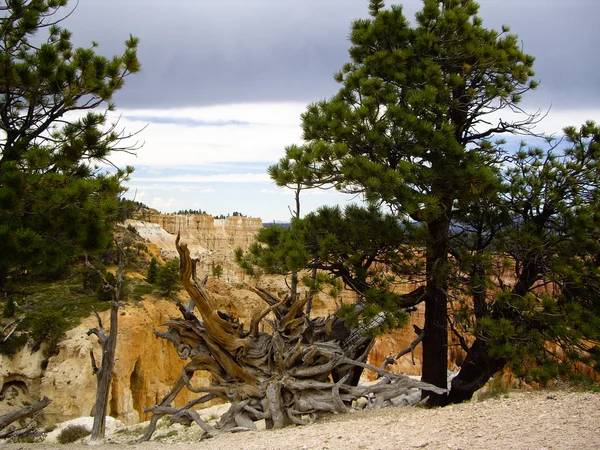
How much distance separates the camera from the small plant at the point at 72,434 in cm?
1568

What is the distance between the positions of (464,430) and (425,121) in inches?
172

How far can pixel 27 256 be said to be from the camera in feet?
21.3

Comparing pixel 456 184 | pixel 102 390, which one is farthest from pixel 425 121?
pixel 102 390

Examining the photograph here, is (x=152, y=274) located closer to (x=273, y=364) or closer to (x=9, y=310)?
(x=9, y=310)

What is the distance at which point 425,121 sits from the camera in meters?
7.86

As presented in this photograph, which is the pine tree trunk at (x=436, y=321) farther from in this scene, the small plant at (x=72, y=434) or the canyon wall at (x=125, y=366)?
the small plant at (x=72, y=434)

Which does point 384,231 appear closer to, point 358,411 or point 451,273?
point 451,273

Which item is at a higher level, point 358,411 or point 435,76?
point 435,76

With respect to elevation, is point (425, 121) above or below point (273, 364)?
above

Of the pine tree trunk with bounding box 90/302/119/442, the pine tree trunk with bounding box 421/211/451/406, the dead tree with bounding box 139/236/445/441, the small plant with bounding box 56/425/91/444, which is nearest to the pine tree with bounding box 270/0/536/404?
the pine tree trunk with bounding box 421/211/451/406

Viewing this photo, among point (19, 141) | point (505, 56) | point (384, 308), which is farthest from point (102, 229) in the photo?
point (505, 56)

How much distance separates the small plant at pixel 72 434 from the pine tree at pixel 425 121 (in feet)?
38.3

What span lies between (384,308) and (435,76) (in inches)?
146

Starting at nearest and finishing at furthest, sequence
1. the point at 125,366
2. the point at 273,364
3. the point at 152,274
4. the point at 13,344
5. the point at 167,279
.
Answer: the point at 273,364 < the point at 13,344 < the point at 125,366 < the point at 167,279 < the point at 152,274
